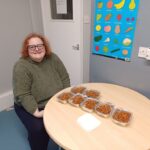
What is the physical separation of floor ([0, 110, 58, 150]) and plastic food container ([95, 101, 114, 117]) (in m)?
0.82

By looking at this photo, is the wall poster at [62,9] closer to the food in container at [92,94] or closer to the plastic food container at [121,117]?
the food in container at [92,94]

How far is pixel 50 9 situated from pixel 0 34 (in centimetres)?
73

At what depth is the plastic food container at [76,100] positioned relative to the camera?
1226 mm

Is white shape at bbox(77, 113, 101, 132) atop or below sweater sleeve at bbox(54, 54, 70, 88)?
below

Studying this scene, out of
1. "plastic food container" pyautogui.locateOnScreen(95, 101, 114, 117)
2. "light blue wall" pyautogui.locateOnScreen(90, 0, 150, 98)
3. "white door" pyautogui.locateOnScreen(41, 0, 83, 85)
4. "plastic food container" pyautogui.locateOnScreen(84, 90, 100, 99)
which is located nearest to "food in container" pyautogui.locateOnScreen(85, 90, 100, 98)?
"plastic food container" pyautogui.locateOnScreen(84, 90, 100, 99)

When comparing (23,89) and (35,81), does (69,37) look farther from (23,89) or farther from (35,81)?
(23,89)

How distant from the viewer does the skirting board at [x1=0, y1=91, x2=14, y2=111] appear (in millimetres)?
2266

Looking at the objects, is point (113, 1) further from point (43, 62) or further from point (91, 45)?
point (43, 62)

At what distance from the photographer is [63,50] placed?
2.21m

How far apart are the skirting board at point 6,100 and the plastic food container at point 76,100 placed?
4.63 feet

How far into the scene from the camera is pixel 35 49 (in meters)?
1.42

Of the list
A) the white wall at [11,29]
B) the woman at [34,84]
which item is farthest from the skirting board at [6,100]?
the woman at [34,84]

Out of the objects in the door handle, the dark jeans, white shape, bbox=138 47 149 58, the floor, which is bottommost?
the floor

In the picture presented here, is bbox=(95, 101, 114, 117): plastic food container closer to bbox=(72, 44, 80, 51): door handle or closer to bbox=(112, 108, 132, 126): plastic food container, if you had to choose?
bbox=(112, 108, 132, 126): plastic food container
